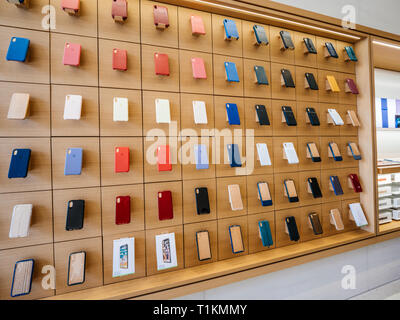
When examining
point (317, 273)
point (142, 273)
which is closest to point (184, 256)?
point (142, 273)

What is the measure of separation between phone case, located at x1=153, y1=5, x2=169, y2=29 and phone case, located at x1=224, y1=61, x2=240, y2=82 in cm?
56

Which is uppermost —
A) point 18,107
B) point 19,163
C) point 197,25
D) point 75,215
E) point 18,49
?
point 197,25

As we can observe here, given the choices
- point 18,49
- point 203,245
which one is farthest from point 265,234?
point 18,49

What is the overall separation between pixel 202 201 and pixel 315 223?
1.18 meters

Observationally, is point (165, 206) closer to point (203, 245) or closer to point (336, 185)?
point (203, 245)

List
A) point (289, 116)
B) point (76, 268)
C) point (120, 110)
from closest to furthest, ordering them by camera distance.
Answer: point (76, 268) → point (120, 110) → point (289, 116)

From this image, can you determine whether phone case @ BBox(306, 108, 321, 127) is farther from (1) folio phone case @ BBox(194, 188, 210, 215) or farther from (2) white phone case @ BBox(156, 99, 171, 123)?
(2) white phone case @ BBox(156, 99, 171, 123)

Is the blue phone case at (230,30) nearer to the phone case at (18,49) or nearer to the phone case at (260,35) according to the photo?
the phone case at (260,35)

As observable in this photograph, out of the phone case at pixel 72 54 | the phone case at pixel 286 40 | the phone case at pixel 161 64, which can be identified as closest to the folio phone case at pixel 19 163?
the phone case at pixel 72 54

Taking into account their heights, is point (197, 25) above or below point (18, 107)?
above

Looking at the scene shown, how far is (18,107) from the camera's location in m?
1.22

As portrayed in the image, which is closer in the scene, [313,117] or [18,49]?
[18,49]

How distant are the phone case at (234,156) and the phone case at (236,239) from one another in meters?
0.53

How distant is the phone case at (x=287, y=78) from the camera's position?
1.90 m
